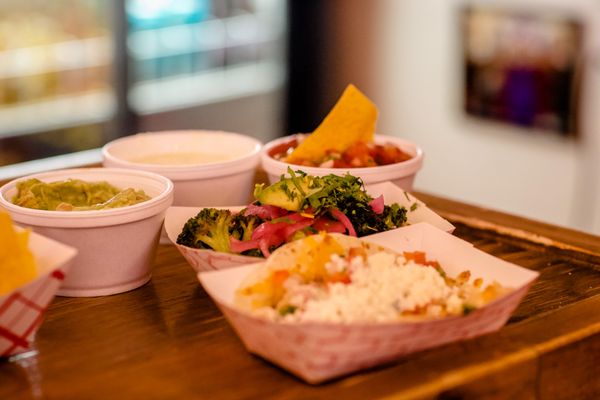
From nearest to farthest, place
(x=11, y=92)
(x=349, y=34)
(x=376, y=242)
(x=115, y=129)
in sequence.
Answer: (x=376, y=242), (x=11, y=92), (x=115, y=129), (x=349, y=34)

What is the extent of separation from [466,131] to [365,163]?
9.36 ft

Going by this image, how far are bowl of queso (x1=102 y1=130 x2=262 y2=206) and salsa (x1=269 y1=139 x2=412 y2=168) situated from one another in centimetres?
12

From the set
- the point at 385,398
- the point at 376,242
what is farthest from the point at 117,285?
the point at 385,398

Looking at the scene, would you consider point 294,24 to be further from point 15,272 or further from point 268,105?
point 15,272

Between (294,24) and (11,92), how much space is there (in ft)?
6.12

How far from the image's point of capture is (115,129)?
512cm

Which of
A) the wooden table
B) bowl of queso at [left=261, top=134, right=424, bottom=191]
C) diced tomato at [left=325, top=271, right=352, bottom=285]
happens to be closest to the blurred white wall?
bowl of queso at [left=261, top=134, right=424, bottom=191]

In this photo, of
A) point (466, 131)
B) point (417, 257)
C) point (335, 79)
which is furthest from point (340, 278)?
point (335, 79)

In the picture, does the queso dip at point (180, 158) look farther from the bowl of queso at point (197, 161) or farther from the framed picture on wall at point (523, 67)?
the framed picture on wall at point (523, 67)

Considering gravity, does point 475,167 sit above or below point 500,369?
below

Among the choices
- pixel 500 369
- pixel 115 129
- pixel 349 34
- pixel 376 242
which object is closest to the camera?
pixel 500 369

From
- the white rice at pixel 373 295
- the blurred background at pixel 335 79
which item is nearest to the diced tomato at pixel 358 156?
the white rice at pixel 373 295

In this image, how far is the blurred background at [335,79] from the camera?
4316 mm

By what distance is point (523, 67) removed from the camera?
14.6 feet
